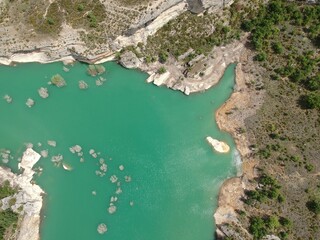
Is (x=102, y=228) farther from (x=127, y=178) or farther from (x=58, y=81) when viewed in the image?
(x=58, y=81)

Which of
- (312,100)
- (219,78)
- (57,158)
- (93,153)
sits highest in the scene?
(312,100)

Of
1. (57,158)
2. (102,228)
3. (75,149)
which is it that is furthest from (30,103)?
(102,228)

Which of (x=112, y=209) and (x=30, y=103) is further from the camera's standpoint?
(x=30, y=103)

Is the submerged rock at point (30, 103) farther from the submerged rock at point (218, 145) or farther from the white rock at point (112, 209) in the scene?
the submerged rock at point (218, 145)

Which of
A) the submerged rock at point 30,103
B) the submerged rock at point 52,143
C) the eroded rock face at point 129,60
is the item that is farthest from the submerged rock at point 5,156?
the eroded rock face at point 129,60

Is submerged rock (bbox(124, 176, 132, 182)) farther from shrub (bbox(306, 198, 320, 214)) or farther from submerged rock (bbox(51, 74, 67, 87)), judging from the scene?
shrub (bbox(306, 198, 320, 214))

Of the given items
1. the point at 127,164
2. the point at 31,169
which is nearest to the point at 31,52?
the point at 31,169

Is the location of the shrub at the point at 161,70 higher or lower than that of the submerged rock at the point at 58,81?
higher
